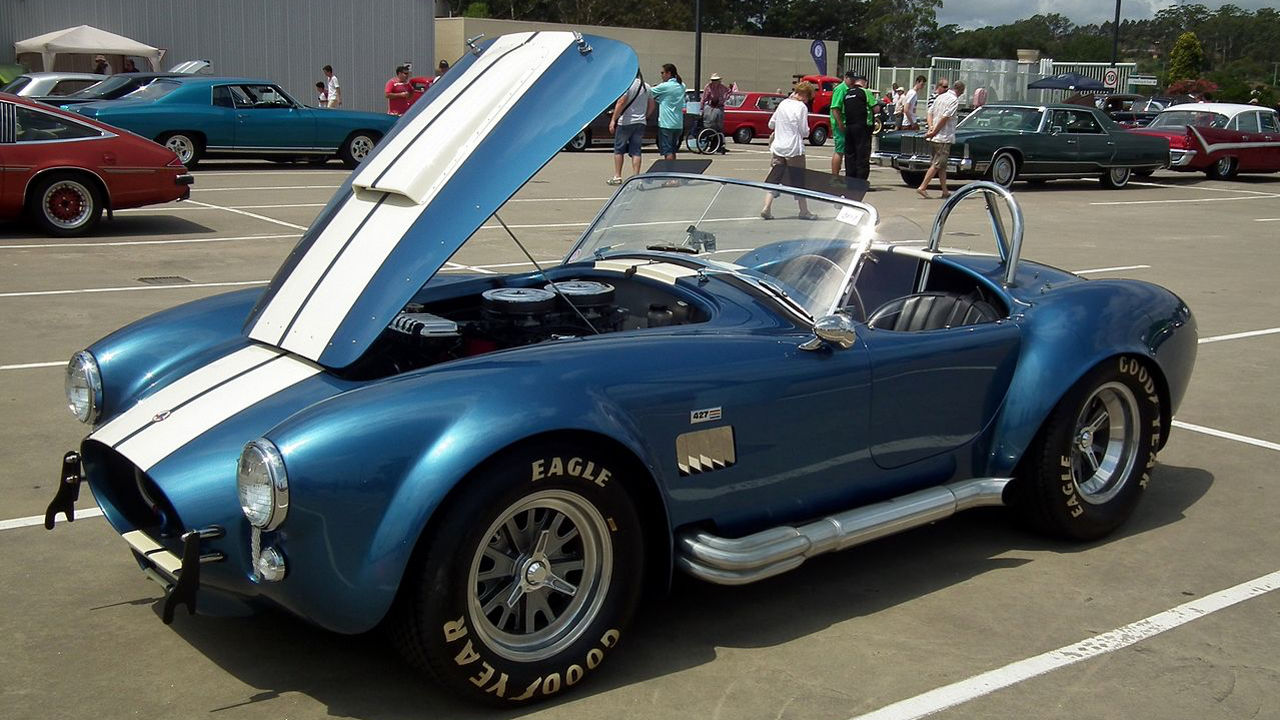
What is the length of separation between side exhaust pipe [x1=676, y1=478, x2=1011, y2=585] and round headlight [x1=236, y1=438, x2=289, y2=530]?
47.7 inches

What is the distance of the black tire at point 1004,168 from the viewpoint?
65.2ft

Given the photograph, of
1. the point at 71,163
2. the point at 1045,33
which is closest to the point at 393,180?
the point at 71,163

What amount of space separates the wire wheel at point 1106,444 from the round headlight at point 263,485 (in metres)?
3.08

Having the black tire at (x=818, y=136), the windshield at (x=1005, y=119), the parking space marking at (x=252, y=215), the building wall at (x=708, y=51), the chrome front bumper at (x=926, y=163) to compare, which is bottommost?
the parking space marking at (x=252, y=215)

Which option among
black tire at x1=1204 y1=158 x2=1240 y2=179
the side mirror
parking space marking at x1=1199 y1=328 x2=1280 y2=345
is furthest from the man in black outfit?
the side mirror

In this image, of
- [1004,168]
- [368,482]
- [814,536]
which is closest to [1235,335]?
[814,536]

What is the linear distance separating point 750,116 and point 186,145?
650 inches

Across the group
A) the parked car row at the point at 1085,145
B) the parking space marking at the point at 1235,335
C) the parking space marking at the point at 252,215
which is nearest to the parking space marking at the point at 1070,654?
the parking space marking at the point at 1235,335

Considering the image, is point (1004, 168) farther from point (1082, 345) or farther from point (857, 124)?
point (1082, 345)

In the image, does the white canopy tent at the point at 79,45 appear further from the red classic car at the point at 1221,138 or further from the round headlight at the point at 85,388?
the round headlight at the point at 85,388

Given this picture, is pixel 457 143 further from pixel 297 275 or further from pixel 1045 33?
pixel 1045 33

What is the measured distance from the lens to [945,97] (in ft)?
60.2

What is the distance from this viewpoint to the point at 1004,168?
66.2 ft

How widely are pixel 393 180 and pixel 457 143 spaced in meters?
0.26
